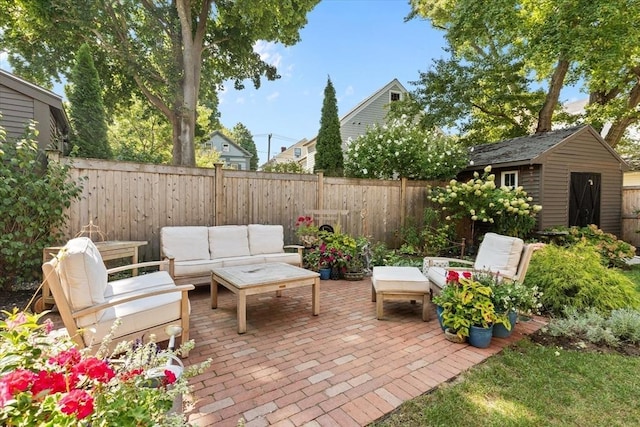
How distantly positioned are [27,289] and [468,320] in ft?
19.0

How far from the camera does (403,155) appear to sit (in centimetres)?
824

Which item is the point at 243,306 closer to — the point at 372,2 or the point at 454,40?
the point at 372,2

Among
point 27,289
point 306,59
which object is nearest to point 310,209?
point 27,289

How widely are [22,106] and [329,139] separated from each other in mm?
8517

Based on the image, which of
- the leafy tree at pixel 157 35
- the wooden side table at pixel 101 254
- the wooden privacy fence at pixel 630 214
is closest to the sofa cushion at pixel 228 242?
the wooden side table at pixel 101 254

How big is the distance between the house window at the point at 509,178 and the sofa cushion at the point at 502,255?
5575 mm

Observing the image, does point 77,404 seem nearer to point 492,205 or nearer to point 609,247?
point 492,205

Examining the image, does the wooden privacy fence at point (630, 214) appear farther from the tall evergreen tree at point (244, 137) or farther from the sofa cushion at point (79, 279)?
the tall evergreen tree at point (244, 137)

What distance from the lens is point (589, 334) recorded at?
316 centimetres

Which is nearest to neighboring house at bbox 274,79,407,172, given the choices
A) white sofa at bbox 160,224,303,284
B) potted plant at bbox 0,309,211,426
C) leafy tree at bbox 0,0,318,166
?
leafy tree at bbox 0,0,318,166

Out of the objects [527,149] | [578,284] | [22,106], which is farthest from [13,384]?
[527,149]

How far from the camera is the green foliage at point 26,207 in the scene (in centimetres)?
378

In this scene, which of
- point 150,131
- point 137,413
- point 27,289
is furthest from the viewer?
point 150,131

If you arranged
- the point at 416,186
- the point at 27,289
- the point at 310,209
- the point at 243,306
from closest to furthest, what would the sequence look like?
the point at 243,306 → the point at 27,289 → the point at 310,209 → the point at 416,186
